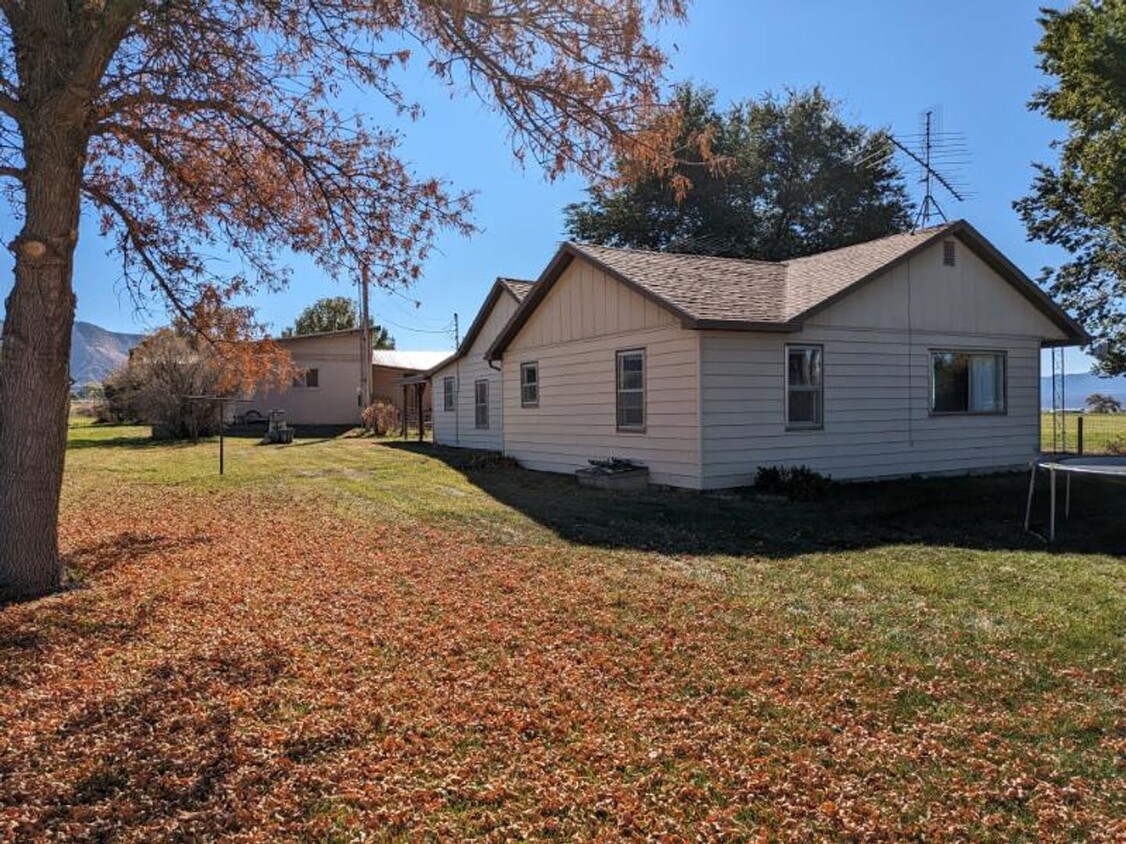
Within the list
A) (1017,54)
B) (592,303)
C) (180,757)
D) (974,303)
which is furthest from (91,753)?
(1017,54)

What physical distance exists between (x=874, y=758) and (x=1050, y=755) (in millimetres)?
711

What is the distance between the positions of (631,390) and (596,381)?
3.21 ft

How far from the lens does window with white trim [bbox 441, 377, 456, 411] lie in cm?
2148

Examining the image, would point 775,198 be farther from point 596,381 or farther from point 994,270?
point 596,381

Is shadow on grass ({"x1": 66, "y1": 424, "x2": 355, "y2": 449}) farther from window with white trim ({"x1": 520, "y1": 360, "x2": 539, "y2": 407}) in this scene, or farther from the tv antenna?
the tv antenna

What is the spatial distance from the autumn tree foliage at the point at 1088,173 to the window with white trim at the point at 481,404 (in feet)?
45.6

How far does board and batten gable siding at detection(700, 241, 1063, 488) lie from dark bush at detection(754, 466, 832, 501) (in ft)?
0.90

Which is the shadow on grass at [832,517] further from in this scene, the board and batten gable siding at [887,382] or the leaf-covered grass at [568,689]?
the board and batten gable siding at [887,382]

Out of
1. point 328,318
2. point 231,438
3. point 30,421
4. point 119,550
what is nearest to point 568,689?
point 30,421

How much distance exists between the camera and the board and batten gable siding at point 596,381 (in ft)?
37.0

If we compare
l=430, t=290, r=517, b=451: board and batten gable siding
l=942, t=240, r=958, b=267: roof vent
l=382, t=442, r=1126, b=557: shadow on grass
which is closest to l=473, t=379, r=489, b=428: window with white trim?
l=430, t=290, r=517, b=451: board and batten gable siding

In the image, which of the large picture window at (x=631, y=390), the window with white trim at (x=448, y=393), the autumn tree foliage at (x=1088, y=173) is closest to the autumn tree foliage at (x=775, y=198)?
the autumn tree foliage at (x=1088, y=173)

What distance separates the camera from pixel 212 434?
25.4 m

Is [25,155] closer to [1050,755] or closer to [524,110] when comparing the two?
[524,110]
